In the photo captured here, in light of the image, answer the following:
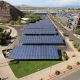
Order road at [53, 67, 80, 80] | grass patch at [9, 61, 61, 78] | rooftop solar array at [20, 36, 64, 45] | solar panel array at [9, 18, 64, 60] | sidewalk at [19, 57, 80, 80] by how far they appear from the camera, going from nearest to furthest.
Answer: road at [53, 67, 80, 80]
sidewalk at [19, 57, 80, 80]
grass patch at [9, 61, 61, 78]
solar panel array at [9, 18, 64, 60]
rooftop solar array at [20, 36, 64, 45]

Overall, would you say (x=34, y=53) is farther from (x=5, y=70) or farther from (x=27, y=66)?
(x=5, y=70)

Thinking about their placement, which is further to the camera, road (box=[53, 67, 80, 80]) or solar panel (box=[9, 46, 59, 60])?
solar panel (box=[9, 46, 59, 60])

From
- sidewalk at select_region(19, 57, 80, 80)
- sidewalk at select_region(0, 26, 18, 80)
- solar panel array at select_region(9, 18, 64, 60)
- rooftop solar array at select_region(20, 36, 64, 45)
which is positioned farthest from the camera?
rooftop solar array at select_region(20, 36, 64, 45)

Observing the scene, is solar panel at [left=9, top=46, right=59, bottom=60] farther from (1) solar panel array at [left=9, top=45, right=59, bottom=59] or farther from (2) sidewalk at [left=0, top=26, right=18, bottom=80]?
(2) sidewalk at [left=0, top=26, right=18, bottom=80]

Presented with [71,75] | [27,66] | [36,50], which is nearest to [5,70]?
[27,66]

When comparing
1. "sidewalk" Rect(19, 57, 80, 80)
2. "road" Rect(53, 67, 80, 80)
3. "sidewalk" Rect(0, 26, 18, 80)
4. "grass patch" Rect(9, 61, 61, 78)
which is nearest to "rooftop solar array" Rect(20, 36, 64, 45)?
"sidewalk" Rect(19, 57, 80, 80)

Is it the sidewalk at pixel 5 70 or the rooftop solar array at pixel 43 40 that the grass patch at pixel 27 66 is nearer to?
the sidewalk at pixel 5 70

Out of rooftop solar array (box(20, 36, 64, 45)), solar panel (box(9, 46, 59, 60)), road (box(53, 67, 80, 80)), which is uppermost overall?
rooftop solar array (box(20, 36, 64, 45))
